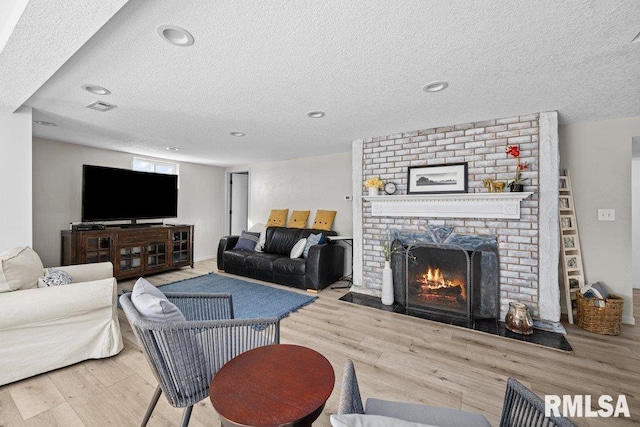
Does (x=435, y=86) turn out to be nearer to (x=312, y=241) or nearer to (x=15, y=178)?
(x=312, y=241)

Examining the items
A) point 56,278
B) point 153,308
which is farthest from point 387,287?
point 56,278

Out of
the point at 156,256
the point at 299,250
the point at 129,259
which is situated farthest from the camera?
the point at 156,256

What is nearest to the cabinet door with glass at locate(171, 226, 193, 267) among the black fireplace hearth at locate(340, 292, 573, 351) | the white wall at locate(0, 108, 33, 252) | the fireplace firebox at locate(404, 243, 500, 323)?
the white wall at locate(0, 108, 33, 252)

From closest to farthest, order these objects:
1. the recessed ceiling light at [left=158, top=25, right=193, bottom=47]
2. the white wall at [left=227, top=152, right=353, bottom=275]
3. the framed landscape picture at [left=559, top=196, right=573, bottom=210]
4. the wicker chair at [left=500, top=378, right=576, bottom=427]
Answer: the wicker chair at [left=500, top=378, right=576, bottom=427], the recessed ceiling light at [left=158, top=25, right=193, bottom=47], the framed landscape picture at [left=559, top=196, right=573, bottom=210], the white wall at [left=227, top=152, right=353, bottom=275]

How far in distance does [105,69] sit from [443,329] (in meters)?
3.74

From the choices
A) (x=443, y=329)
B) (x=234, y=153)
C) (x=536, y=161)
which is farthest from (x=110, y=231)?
(x=536, y=161)

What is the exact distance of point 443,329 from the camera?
2.76 meters

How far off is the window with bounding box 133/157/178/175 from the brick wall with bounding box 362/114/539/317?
172 inches

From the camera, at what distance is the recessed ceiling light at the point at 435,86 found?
217cm

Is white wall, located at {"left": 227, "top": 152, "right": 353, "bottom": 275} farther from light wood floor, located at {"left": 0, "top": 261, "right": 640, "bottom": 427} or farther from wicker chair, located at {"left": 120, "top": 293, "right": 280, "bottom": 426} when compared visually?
wicker chair, located at {"left": 120, "top": 293, "right": 280, "bottom": 426}

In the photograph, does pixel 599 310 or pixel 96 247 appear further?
pixel 96 247

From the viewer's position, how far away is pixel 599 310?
8.65 ft

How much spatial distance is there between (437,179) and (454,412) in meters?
2.75

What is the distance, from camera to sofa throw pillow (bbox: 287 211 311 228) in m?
5.20
